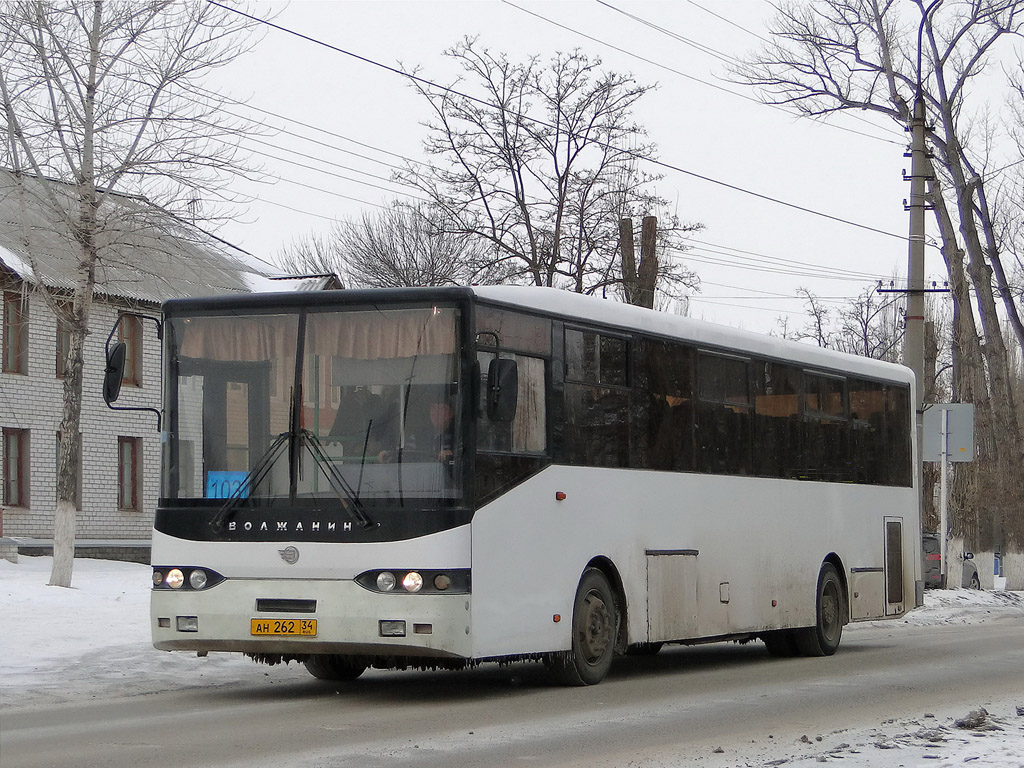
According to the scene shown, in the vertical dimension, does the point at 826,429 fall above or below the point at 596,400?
below

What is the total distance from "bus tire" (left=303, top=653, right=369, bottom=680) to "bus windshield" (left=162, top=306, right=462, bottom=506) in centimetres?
187

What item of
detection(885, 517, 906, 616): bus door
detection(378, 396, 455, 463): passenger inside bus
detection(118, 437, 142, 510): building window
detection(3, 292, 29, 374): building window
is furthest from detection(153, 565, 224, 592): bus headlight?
detection(118, 437, 142, 510): building window

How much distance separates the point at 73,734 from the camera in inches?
388

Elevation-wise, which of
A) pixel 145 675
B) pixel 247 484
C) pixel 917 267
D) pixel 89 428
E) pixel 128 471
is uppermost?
pixel 917 267

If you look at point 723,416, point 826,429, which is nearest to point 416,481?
point 723,416

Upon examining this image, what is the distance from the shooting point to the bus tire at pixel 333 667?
1308 centimetres

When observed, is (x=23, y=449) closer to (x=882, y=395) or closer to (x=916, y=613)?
(x=916, y=613)

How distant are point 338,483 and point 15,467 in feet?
92.4

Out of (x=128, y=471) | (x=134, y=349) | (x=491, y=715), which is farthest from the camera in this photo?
(x=128, y=471)

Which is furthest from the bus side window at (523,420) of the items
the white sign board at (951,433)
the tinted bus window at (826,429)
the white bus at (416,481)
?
the white sign board at (951,433)

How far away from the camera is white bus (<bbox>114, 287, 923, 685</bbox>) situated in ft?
37.8

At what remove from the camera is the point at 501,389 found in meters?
11.6

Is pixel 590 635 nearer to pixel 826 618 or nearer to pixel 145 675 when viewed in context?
pixel 145 675

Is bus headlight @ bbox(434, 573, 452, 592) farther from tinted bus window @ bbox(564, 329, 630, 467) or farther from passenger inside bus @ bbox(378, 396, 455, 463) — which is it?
tinted bus window @ bbox(564, 329, 630, 467)
